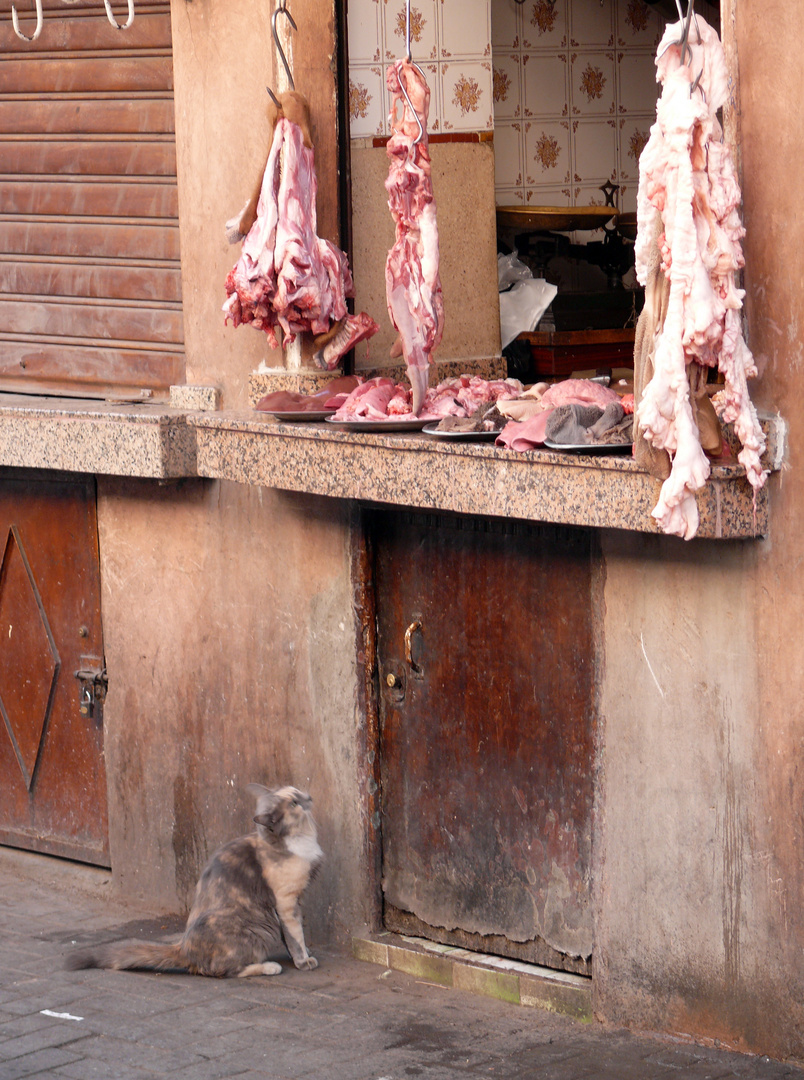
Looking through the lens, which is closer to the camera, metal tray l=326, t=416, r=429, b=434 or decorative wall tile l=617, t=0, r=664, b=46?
metal tray l=326, t=416, r=429, b=434

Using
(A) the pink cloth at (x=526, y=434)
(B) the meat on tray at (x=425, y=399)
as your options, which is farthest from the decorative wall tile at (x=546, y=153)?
(A) the pink cloth at (x=526, y=434)

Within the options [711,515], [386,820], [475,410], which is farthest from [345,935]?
[711,515]

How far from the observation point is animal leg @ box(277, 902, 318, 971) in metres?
5.79

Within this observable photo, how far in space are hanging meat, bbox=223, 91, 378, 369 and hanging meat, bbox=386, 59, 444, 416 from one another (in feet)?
1.26

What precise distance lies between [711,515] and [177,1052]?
2538mm

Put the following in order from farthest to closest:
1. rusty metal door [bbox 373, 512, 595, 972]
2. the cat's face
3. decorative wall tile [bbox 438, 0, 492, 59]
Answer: decorative wall tile [bbox 438, 0, 492, 59] → the cat's face → rusty metal door [bbox 373, 512, 595, 972]

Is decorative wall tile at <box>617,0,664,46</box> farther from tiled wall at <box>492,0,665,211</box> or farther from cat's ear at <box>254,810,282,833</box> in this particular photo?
cat's ear at <box>254,810,282,833</box>

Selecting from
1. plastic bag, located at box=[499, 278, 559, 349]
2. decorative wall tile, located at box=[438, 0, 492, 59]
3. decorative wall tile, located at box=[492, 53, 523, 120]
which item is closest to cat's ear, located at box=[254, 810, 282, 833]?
plastic bag, located at box=[499, 278, 559, 349]

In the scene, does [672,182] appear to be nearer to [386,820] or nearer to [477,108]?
[477,108]

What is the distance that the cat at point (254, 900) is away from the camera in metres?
5.74

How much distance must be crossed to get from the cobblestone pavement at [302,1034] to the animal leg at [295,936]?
5 centimetres

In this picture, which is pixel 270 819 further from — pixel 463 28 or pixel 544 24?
pixel 544 24

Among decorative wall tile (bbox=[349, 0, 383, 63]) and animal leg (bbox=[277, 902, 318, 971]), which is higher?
decorative wall tile (bbox=[349, 0, 383, 63])

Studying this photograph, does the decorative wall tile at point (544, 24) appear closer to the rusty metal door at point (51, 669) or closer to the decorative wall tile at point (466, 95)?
the decorative wall tile at point (466, 95)
